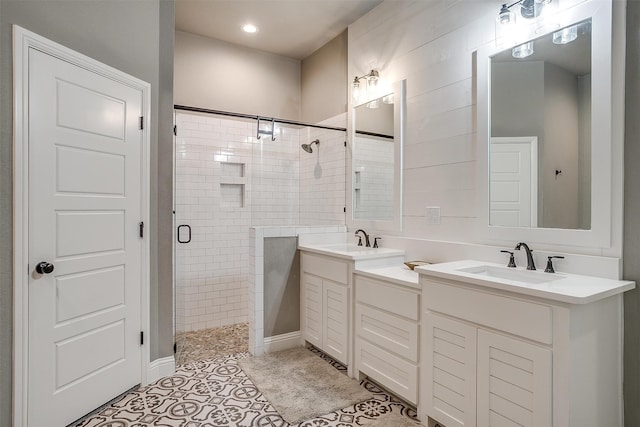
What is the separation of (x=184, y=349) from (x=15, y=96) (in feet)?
7.62

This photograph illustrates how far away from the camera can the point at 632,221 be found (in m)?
1.72

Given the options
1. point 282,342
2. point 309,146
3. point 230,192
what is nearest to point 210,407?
point 282,342

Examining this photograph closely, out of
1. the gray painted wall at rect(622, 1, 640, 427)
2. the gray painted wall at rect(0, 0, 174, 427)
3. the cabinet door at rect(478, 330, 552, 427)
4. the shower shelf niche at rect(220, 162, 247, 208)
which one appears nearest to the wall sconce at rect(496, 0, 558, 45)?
the gray painted wall at rect(622, 1, 640, 427)

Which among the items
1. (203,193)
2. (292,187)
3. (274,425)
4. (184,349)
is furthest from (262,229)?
(274,425)

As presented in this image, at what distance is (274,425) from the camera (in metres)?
2.09

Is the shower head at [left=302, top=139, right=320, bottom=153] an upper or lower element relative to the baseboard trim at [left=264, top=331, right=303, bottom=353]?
upper

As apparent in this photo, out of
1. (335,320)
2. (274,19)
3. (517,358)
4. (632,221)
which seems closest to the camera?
(517,358)

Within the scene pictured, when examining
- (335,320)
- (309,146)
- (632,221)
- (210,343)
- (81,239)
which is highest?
(309,146)

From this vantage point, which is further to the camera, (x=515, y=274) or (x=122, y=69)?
(x=122, y=69)

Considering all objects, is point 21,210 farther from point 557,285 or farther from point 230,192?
point 557,285

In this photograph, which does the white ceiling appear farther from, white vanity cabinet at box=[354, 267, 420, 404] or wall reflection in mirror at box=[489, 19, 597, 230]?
white vanity cabinet at box=[354, 267, 420, 404]

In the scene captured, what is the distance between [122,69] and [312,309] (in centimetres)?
231

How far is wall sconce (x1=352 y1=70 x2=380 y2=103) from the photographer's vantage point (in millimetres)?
3277

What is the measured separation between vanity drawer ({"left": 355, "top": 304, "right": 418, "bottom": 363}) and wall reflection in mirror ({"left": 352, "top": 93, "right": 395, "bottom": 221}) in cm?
95
